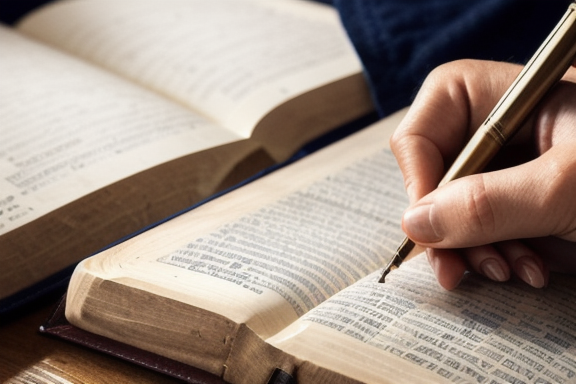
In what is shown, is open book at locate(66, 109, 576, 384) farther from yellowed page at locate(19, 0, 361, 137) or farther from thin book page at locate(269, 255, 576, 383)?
yellowed page at locate(19, 0, 361, 137)

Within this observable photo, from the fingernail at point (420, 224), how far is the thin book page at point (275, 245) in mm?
58

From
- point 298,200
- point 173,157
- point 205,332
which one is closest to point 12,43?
point 173,157

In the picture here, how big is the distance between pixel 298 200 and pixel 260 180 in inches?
2.1

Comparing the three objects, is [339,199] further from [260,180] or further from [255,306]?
[255,306]

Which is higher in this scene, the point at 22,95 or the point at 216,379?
the point at 22,95

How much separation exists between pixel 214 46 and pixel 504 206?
60 centimetres

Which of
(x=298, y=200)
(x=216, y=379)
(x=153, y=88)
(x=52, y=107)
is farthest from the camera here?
(x=153, y=88)

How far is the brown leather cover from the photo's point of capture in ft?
1.55

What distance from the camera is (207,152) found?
0.72m

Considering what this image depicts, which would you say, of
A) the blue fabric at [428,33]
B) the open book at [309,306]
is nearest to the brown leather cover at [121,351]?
the open book at [309,306]

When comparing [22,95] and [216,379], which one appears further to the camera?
[22,95]

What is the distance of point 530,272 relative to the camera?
0.52 metres

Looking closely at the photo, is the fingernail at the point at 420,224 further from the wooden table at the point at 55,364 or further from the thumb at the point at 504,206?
the wooden table at the point at 55,364

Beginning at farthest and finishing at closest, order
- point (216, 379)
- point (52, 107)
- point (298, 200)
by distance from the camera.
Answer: point (52, 107), point (298, 200), point (216, 379)
